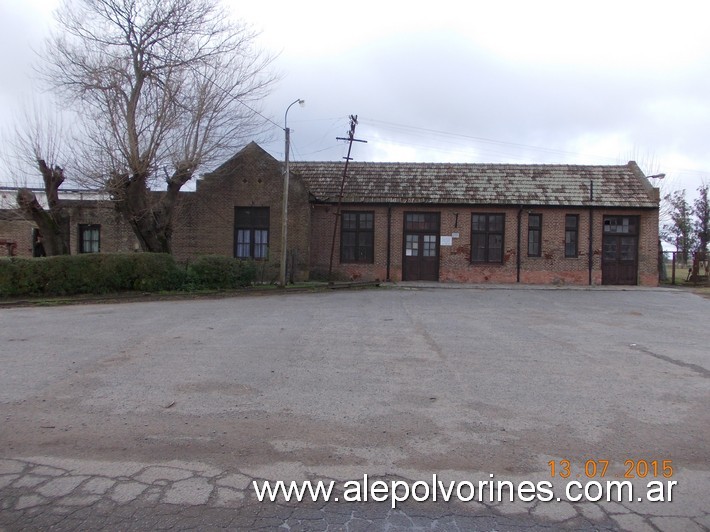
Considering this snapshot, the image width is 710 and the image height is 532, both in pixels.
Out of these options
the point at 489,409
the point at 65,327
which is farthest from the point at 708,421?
the point at 65,327

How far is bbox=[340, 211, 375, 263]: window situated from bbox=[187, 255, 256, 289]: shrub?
7489 millimetres

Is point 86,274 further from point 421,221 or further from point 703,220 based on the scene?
point 703,220

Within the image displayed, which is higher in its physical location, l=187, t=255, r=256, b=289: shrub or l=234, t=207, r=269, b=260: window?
l=234, t=207, r=269, b=260: window

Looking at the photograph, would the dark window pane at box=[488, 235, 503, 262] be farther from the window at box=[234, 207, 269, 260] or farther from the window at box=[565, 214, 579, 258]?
the window at box=[234, 207, 269, 260]

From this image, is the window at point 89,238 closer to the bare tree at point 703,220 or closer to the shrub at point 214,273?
the shrub at point 214,273

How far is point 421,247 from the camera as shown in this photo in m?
25.8

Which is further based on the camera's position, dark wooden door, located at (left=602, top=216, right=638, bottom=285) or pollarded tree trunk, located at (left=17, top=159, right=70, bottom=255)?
dark wooden door, located at (left=602, top=216, right=638, bottom=285)

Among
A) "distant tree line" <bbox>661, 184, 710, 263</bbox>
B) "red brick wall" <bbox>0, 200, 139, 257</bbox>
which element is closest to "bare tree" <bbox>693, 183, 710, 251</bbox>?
"distant tree line" <bbox>661, 184, 710, 263</bbox>

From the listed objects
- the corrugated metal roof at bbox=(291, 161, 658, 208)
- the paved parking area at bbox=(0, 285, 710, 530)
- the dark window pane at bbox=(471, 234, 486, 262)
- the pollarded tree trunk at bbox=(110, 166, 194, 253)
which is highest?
the corrugated metal roof at bbox=(291, 161, 658, 208)

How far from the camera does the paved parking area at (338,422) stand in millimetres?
3510

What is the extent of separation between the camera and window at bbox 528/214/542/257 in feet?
84.3

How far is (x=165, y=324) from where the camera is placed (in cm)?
1152

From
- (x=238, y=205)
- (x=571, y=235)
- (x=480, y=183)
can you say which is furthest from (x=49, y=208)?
(x=571, y=235)

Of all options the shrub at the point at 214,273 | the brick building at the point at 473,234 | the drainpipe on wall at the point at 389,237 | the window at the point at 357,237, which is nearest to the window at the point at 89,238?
the brick building at the point at 473,234
